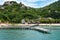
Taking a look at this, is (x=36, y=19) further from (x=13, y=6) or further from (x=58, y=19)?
(x=13, y=6)

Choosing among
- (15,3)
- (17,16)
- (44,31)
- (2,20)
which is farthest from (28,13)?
(44,31)

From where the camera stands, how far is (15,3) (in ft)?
338

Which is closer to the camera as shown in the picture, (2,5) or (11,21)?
(11,21)

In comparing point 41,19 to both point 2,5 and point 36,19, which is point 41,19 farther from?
point 2,5

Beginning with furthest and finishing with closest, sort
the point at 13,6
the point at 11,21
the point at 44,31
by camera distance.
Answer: the point at 13,6 → the point at 11,21 → the point at 44,31

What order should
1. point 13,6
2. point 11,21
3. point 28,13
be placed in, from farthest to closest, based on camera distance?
point 13,6 < point 28,13 < point 11,21

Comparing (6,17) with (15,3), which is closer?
(6,17)

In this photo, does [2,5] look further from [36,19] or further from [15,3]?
[36,19]

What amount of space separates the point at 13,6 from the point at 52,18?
22.4 metres

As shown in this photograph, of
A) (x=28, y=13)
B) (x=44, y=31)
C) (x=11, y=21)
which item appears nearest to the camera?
(x=44, y=31)

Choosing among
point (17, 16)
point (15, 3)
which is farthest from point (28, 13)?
point (15, 3)

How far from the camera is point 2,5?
101 m

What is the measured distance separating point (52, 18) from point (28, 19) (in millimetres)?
8707

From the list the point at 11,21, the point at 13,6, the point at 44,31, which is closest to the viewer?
the point at 44,31
